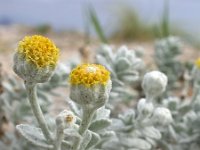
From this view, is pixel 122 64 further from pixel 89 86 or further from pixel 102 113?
pixel 89 86

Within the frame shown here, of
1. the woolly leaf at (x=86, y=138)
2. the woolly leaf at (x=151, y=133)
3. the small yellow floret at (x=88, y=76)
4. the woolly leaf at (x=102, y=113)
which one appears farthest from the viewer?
the woolly leaf at (x=151, y=133)

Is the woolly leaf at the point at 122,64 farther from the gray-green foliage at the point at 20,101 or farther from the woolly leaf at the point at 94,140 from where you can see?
the woolly leaf at the point at 94,140

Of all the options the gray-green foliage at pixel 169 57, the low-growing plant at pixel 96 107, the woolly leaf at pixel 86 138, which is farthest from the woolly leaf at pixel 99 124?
the gray-green foliage at pixel 169 57

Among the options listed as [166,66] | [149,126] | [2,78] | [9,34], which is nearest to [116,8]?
[9,34]

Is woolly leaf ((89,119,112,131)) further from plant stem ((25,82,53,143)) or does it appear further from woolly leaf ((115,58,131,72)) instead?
woolly leaf ((115,58,131,72))

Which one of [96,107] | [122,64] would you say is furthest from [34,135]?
[122,64]

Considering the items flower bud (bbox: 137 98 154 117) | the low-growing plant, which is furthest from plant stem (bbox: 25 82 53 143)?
flower bud (bbox: 137 98 154 117)

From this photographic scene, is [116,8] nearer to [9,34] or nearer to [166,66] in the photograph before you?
[9,34]
